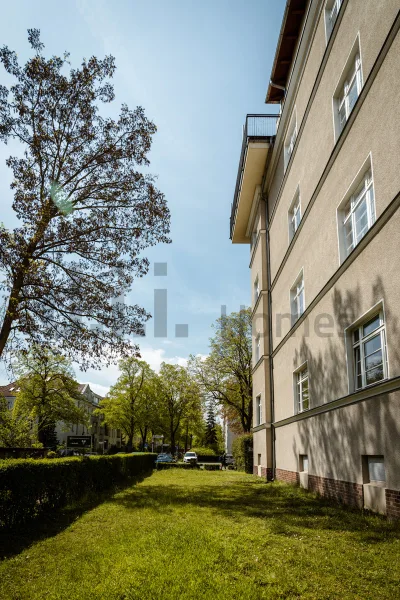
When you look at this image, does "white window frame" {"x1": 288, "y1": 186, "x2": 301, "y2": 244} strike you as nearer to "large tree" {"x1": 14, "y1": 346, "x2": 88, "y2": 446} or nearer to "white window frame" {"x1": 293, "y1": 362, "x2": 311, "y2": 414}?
"white window frame" {"x1": 293, "y1": 362, "x2": 311, "y2": 414}

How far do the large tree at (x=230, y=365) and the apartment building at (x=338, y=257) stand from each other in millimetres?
19682

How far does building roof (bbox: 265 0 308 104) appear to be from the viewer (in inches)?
611

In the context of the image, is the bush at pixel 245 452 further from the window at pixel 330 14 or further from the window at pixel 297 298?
the window at pixel 330 14

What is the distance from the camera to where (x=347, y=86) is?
10703 millimetres

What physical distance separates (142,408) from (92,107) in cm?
4774

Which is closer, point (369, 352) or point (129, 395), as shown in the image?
point (369, 352)

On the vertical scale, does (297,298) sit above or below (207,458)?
above

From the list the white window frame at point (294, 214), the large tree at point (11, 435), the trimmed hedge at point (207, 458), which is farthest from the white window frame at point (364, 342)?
the trimmed hedge at point (207, 458)

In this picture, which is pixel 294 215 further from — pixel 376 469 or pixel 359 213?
pixel 376 469

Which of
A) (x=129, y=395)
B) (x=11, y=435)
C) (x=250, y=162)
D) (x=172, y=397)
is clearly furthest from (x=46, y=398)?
(x=250, y=162)

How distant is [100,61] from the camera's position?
15.2 m

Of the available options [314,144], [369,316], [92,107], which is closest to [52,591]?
[369,316]

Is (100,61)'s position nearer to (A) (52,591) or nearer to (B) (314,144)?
(B) (314,144)

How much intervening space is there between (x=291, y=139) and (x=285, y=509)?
41.3 feet
